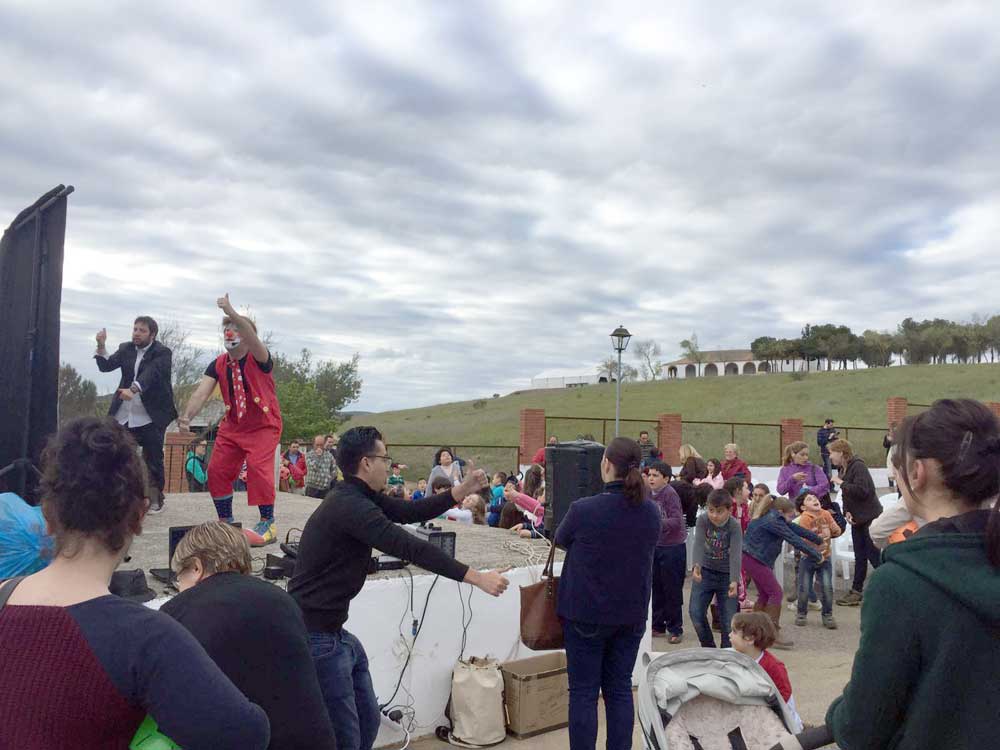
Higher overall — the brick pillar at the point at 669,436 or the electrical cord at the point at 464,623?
the brick pillar at the point at 669,436

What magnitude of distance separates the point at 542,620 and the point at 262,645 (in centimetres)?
232

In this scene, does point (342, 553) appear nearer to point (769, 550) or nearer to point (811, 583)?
point (769, 550)

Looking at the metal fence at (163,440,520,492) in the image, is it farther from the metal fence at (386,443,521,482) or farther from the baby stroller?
the baby stroller

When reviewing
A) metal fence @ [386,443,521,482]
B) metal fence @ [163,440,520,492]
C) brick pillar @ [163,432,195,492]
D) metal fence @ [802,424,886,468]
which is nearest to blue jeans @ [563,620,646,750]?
metal fence @ [163,440,520,492]

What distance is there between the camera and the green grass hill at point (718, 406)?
44281 millimetres

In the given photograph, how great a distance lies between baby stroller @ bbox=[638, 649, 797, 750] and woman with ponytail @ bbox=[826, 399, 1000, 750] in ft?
7.23

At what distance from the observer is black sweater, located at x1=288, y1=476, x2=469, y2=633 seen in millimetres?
3379

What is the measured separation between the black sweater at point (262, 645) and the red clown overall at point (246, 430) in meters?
3.38

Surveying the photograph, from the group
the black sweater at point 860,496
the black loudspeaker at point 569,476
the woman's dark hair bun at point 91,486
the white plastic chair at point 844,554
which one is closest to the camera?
the woman's dark hair bun at point 91,486

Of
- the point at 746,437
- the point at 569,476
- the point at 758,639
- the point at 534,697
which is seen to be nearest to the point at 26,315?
the point at 569,476

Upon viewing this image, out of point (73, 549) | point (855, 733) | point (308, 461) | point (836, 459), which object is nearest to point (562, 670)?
point (855, 733)

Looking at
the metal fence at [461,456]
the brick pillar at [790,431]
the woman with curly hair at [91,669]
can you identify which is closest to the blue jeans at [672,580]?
the woman with curly hair at [91,669]

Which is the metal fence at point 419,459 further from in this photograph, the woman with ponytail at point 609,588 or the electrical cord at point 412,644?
the woman with ponytail at point 609,588

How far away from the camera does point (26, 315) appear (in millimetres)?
4457
